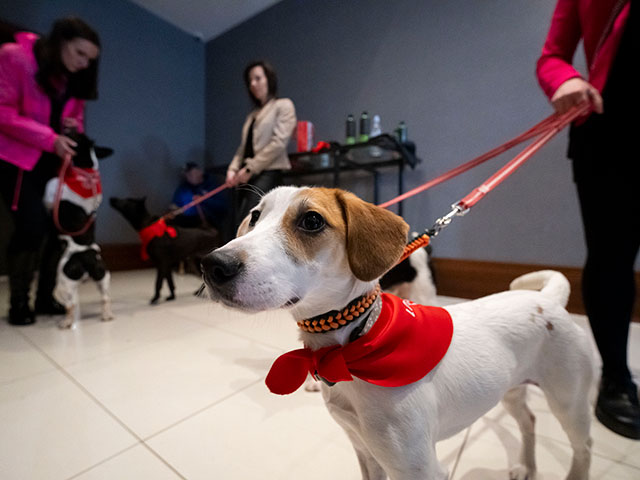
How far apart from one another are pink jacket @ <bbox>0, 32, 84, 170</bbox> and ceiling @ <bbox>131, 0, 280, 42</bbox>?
2.42 meters

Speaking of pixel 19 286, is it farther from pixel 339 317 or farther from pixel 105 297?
pixel 339 317

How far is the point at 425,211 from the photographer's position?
2.46m

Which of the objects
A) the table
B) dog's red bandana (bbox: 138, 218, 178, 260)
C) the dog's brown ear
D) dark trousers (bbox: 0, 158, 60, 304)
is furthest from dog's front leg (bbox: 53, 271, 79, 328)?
the dog's brown ear

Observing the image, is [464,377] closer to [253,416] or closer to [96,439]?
[253,416]

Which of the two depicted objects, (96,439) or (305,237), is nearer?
(305,237)

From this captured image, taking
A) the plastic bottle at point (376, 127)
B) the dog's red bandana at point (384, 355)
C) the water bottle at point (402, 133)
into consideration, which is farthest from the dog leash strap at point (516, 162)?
the plastic bottle at point (376, 127)

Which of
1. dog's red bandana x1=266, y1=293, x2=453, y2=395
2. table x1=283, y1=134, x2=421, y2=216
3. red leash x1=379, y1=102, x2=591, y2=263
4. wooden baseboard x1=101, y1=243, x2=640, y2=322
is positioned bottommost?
wooden baseboard x1=101, y1=243, x2=640, y2=322

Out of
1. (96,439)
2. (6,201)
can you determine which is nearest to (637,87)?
(96,439)

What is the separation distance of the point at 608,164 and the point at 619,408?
0.71 metres

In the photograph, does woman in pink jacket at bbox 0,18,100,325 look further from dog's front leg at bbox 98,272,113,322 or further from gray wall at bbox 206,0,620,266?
gray wall at bbox 206,0,620,266

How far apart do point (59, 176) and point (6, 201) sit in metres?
0.30

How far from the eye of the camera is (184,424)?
90cm

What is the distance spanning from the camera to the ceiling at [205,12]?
342cm

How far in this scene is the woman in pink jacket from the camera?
5.08ft
